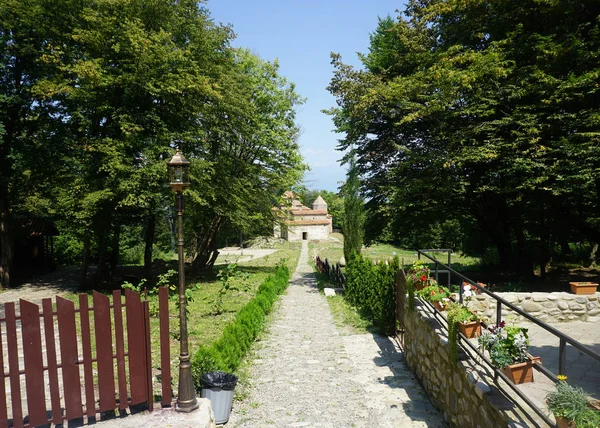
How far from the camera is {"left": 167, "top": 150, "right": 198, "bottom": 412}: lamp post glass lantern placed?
4.82m

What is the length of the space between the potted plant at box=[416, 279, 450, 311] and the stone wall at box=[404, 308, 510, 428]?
10.3 inches

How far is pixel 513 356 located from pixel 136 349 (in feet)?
13.4

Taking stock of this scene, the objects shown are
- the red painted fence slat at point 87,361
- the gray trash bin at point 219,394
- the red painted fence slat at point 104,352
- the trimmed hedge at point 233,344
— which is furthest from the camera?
the trimmed hedge at point 233,344

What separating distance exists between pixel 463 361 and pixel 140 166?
517 inches

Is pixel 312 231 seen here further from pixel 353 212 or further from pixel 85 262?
pixel 85 262

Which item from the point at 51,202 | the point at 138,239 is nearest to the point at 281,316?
the point at 51,202

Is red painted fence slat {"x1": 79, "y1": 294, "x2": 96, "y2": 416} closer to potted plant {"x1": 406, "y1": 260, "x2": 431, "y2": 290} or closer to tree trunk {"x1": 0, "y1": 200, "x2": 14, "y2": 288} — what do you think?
potted plant {"x1": 406, "y1": 260, "x2": 431, "y2": 290}

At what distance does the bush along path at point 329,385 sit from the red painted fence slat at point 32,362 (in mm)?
2331

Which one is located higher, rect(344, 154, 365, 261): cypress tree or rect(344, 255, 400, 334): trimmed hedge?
rect(344, 154, 365, 261): cypress tree

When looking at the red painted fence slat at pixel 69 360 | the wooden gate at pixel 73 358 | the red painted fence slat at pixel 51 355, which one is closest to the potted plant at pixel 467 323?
the wooden gate at pixel 73 358

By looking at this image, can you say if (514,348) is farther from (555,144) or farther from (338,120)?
(338,120)

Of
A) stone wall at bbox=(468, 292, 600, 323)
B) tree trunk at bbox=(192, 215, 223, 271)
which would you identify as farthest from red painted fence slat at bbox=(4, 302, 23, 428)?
tree trunk at bbox=(192, 215, 223, 271)

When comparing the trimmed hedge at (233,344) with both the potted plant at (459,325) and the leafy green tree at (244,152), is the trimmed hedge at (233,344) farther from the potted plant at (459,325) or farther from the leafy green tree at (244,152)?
the leafy green tree at (244,152)

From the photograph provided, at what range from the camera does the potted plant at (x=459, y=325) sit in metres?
4.79
